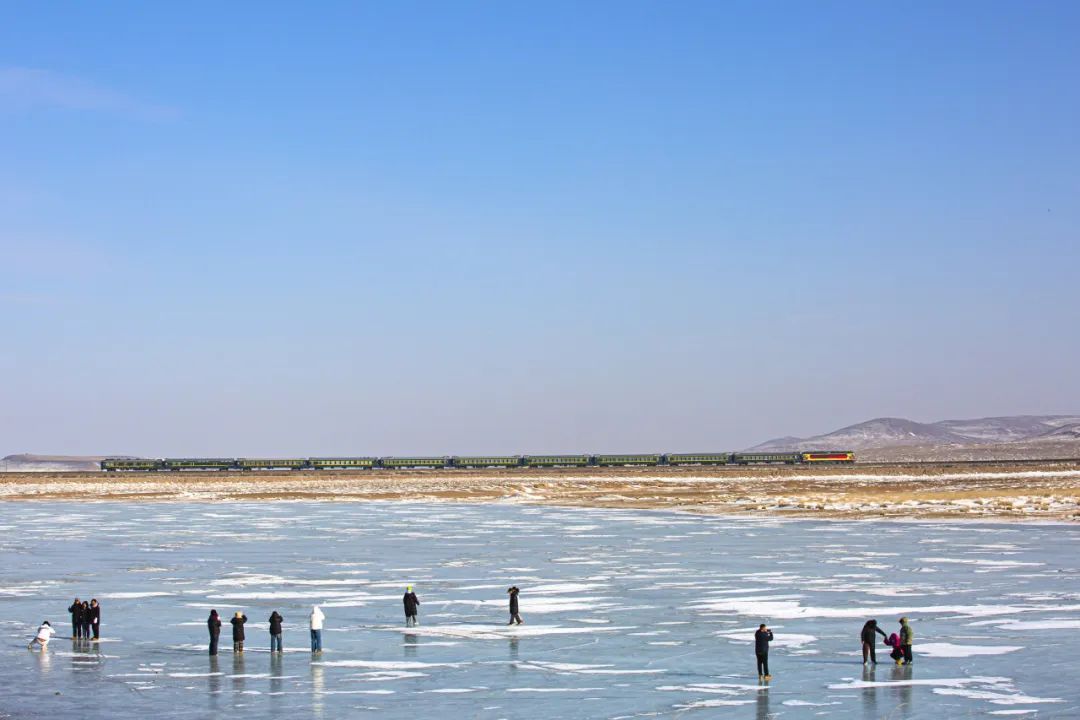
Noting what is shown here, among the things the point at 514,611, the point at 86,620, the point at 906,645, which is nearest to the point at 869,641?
the point at 906,645

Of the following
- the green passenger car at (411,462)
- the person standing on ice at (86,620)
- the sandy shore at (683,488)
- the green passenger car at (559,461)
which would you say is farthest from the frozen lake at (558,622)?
the green passenger car at (411,462)

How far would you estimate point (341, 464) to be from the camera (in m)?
139

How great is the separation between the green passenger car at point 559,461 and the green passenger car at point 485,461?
1.55 m

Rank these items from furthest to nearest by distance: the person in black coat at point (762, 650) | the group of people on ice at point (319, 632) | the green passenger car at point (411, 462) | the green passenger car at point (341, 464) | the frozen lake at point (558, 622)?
the green passenger car at point (411, 462), the green passenger car at point (341, 464), the group of people on ice at point (319, 632), the person in black coat at point (762, 650), the frozen lake at point (558, 622)

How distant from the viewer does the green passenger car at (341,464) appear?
453 ft

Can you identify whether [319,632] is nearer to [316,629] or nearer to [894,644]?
[316,629]

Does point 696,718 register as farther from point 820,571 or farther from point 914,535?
point 914,535

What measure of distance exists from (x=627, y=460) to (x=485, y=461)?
16746 millimetres

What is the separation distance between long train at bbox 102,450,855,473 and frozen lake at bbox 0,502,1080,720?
8124 centimetres

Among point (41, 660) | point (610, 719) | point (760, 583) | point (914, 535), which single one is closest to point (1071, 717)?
point (610, 719)

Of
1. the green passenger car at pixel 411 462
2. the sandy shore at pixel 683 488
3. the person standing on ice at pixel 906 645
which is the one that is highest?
the green passenger car at pixel 411 462

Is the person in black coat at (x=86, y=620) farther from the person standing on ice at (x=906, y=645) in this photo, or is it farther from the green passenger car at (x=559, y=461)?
the green passenger car at (x=559, y=461)

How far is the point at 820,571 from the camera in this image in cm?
3950

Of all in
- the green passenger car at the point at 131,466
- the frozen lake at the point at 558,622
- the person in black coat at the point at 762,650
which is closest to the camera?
the frozen lake at the point at 558,622
